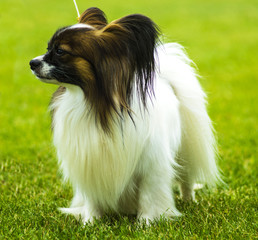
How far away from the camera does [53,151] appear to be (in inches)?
203

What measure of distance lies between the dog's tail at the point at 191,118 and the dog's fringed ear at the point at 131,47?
0.72 metres

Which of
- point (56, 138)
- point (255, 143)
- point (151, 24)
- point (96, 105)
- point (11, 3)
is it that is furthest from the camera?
point (11, 3)

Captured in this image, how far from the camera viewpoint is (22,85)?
356 inches

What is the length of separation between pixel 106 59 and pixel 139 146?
2.14 ft

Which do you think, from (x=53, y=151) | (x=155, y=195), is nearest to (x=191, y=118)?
(x=155, y=195)

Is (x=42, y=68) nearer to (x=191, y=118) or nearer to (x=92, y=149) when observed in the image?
(x=92, y=149)

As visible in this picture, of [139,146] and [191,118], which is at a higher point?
[139,146]

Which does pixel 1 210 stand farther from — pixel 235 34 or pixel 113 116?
pixel 235 34

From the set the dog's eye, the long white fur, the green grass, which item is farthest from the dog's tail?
the dog's eye

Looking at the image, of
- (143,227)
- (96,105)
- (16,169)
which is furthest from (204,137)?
(16,169)

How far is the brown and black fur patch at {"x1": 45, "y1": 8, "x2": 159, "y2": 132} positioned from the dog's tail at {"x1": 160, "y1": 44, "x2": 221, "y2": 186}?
0.76m

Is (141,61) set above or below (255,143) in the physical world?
above

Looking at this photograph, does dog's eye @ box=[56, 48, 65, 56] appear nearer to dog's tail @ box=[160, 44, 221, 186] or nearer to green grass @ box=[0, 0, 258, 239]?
dog's tail @ box=[160, 44, 221, 186]

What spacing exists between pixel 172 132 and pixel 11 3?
46.2 feet
